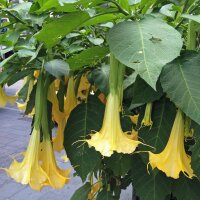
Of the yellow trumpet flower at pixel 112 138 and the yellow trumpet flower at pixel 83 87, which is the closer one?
the yellow trumpet flower at pixel 112 138

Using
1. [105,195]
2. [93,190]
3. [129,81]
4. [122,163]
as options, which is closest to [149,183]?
[122,163]

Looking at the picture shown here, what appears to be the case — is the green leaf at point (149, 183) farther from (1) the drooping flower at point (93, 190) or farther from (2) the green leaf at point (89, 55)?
(1) the drooping flower at point (93, 190)

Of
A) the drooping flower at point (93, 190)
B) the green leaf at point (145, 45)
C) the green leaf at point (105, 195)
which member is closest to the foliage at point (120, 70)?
the green leaf at point (145, 45)

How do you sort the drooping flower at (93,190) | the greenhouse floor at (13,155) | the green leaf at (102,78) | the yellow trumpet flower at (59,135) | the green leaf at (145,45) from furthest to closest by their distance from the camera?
the greenhouse floor at (13,155) → the drooping flower at (93,190) → the yellow trumpet flower at (59,135) → the green leaf at (102,78) → the green leaf at (145,45)

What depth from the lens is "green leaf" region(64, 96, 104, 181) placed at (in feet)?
2.00

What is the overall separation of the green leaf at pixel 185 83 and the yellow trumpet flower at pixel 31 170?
0.22 meters

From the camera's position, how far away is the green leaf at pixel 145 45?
39 centimetres

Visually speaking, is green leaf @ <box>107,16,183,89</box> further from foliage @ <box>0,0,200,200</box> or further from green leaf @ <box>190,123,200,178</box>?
green leaf @ <box>190,123,200,178</box>

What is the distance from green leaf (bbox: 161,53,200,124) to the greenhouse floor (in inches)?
27.8

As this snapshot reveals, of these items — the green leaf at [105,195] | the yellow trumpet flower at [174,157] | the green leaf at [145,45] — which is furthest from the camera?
the green leaf at [105,195]

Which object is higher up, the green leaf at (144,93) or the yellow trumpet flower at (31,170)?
the green leaf at (144,93)

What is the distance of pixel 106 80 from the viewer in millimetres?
606

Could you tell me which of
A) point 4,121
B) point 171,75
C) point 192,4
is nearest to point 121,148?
point 171,75

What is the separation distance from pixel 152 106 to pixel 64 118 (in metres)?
0.21
